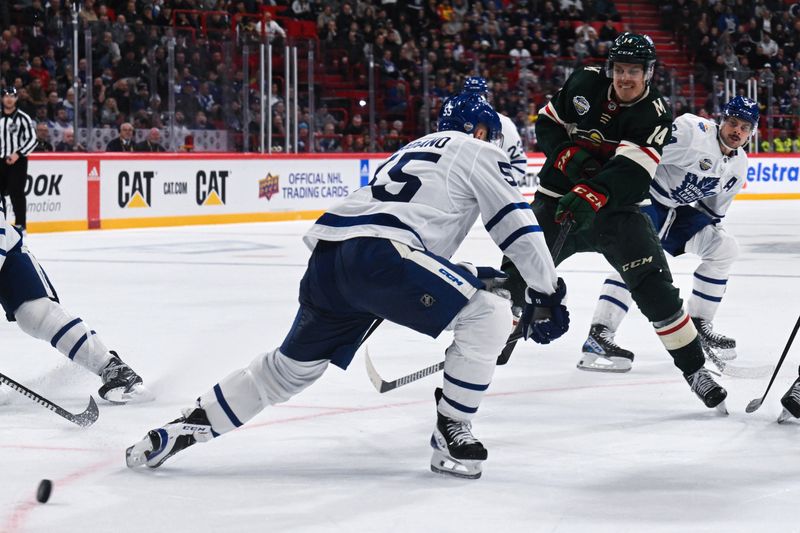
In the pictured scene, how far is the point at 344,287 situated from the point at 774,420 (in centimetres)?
160

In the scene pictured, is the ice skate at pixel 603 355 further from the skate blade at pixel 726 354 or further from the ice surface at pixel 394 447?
the skate blade at pixel 726 354

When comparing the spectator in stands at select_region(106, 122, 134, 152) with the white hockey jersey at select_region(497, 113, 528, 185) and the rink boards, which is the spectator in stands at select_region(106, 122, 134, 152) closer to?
the rink boards

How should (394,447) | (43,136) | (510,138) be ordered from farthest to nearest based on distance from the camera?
(43,136) < (510,138) < (394,447)

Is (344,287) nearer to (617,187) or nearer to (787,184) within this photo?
(617,187)

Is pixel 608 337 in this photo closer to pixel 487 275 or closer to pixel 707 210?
pixel 707 210

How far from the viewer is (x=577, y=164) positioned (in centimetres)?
421

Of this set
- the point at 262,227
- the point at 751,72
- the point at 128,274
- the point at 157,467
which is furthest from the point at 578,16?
the point at 157,467

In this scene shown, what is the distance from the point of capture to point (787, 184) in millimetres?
18141

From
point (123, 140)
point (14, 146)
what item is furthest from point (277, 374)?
point (123, 140)

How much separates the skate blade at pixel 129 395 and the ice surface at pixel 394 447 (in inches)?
1.7

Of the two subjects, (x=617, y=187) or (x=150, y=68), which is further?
(x=150, y=68)

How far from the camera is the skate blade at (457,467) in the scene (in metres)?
2.99

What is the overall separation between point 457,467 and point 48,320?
1.56 meters

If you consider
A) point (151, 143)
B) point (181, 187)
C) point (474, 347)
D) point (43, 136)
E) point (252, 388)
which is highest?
point (474, 347)
